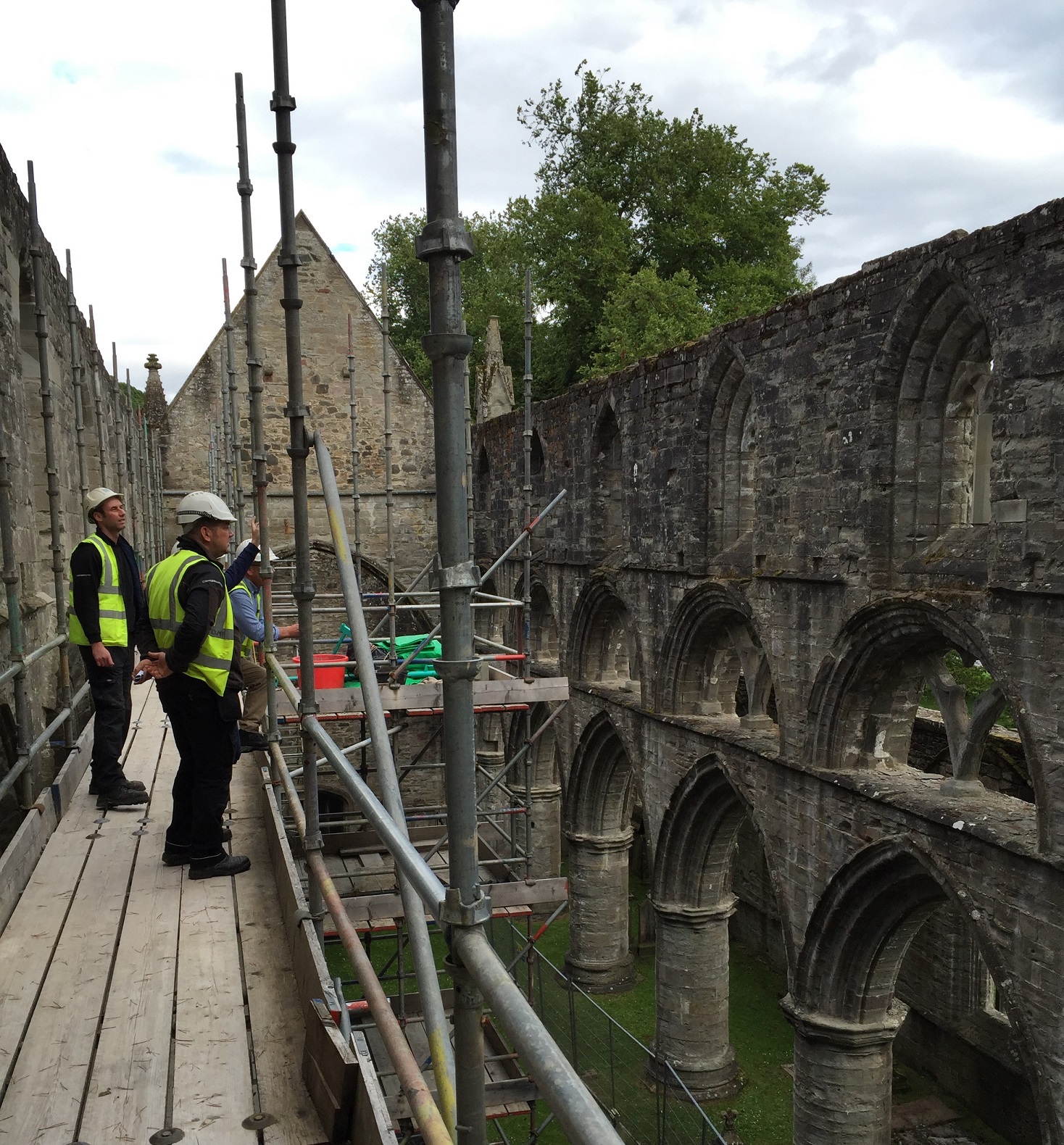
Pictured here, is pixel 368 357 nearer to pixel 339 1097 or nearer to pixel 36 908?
pixel 36 908

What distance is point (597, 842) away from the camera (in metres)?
13.5

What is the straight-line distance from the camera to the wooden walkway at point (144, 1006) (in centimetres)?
268

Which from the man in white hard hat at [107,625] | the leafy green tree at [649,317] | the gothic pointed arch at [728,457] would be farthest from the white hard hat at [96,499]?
the leafy green tree at [649,317]

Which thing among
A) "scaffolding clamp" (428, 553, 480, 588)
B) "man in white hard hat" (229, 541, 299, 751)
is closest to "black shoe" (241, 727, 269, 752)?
"man in white hard hat" (229, 541, 299, 751)

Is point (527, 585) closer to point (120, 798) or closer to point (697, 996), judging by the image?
point (697, 996)

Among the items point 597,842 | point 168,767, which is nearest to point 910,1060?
point 597,842

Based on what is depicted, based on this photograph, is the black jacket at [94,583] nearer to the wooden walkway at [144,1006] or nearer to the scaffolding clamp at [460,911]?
the wooden walkway at [144,1006]

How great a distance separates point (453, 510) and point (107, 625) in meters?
3.98

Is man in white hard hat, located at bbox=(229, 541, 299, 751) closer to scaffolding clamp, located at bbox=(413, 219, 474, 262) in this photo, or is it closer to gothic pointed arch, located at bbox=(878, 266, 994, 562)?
scaffolding clamp, located at bbox=(413, 219, 474, 262)

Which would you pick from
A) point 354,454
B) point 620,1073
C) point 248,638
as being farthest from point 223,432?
point 248,638

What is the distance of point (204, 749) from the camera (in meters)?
4.37

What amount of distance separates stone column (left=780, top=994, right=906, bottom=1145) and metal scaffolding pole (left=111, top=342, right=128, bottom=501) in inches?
361

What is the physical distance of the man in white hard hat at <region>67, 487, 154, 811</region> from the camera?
17.3 feet

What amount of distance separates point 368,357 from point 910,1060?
1344 centimetres
